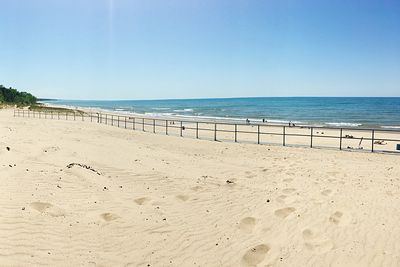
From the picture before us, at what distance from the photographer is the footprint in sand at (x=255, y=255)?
17.6ft

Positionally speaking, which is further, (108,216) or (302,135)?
(302,135)

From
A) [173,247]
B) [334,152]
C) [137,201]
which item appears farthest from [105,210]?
[334,152]

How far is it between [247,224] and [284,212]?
1.13 meters

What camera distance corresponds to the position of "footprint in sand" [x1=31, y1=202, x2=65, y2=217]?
6782mm

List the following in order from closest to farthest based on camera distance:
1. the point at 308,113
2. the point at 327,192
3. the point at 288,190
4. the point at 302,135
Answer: the point at 327,192, the point at 288,190, the point at 302,135, the point at 308,113

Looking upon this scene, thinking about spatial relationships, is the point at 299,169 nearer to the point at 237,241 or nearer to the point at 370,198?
the point at 370,198

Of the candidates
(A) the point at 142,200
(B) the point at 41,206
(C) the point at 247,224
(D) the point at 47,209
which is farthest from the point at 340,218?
(B) the point at 41,206

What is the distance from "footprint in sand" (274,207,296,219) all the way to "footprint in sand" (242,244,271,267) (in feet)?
5.05

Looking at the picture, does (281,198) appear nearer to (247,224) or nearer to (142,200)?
(247,224)

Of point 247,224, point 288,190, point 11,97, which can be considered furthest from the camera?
point 11,97

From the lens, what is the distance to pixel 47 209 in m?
6.93

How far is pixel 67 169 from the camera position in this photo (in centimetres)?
1018

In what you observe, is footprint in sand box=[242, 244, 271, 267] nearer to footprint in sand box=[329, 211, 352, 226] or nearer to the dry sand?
the dry sand

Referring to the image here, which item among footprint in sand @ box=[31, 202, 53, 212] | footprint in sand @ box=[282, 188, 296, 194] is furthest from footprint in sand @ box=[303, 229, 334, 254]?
footprint in sand @ box=[31, 202, 53, 212]
